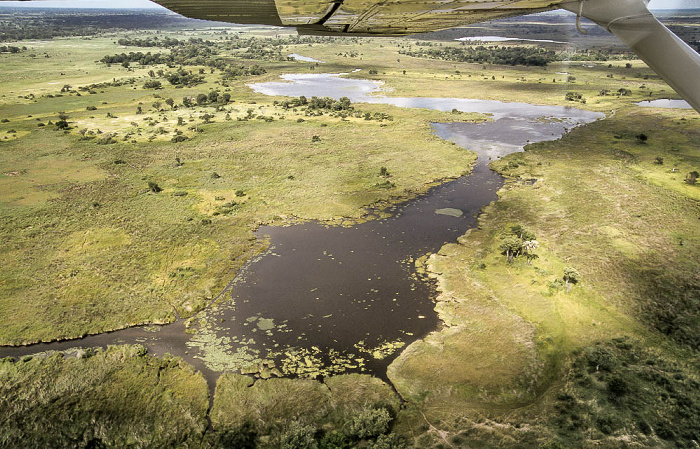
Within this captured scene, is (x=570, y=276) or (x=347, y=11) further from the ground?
(x=347, y=11)

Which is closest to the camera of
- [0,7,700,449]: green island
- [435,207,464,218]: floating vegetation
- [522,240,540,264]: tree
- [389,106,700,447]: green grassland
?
[0,7,700,449]: green island

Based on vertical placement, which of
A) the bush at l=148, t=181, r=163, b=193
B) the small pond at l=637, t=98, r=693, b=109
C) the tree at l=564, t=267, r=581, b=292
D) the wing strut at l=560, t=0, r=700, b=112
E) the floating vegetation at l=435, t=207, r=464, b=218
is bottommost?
the tree at l=564, t=267, r=581, b=292

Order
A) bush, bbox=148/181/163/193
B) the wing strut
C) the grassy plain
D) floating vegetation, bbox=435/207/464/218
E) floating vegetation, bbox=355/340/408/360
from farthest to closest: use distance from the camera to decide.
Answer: bush, bbox=148/181/163/193 < floating vegetation, bbox=435/207/464/218 < the grassy plain < floating vegetation, bbox=355/340/408/360 < the wing strut

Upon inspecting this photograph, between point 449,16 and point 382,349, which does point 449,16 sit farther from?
point 382,349

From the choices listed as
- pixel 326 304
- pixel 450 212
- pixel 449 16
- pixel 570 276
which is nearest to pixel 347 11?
pixel 449 16

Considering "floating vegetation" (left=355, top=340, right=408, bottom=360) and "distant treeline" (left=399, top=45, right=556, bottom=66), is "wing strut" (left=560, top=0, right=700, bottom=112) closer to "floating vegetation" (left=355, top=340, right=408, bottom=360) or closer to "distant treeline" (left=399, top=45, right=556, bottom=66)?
"floating vegetation" (left=355, top=340, right=408, bottom=360)

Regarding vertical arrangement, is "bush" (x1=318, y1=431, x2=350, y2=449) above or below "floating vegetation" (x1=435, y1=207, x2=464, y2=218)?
below

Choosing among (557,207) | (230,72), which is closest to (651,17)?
(557,207)

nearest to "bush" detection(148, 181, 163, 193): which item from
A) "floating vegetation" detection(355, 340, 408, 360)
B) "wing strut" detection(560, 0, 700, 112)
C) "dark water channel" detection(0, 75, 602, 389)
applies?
"dark water channel" detection(0, 75, 602, 389)
